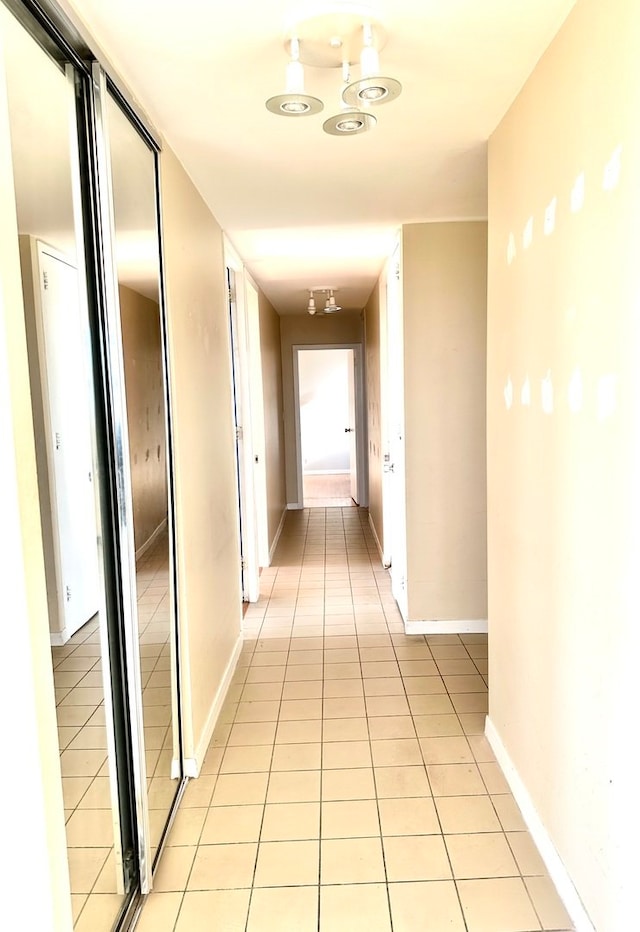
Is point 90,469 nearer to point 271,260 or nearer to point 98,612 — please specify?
point 98,612

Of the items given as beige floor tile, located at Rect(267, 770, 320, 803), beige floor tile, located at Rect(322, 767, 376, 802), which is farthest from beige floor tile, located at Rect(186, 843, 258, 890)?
beige floor tile, located at Rect(322, 767, 376, 802)

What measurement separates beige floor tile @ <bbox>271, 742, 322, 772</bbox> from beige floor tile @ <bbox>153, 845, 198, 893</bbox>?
0.50 m

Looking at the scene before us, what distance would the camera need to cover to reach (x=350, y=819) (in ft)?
6.77

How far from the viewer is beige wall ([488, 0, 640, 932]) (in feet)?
4.25

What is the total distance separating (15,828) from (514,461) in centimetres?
163

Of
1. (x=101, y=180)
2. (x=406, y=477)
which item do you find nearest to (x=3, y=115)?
(x=101, y=180)

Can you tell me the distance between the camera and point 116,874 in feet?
5.49

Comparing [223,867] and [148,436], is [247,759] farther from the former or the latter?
[148,436]

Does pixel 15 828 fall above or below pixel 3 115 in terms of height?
below

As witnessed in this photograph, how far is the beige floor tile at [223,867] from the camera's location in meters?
1.81

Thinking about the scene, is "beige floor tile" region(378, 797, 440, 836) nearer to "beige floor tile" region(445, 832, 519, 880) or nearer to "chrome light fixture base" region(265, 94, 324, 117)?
"beige floor tile" region(445, 832, 519, 880)

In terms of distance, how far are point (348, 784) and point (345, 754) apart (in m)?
0.19

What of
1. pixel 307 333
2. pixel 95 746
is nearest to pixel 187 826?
pixel 95 746

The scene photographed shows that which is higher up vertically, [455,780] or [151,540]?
[151,540]
